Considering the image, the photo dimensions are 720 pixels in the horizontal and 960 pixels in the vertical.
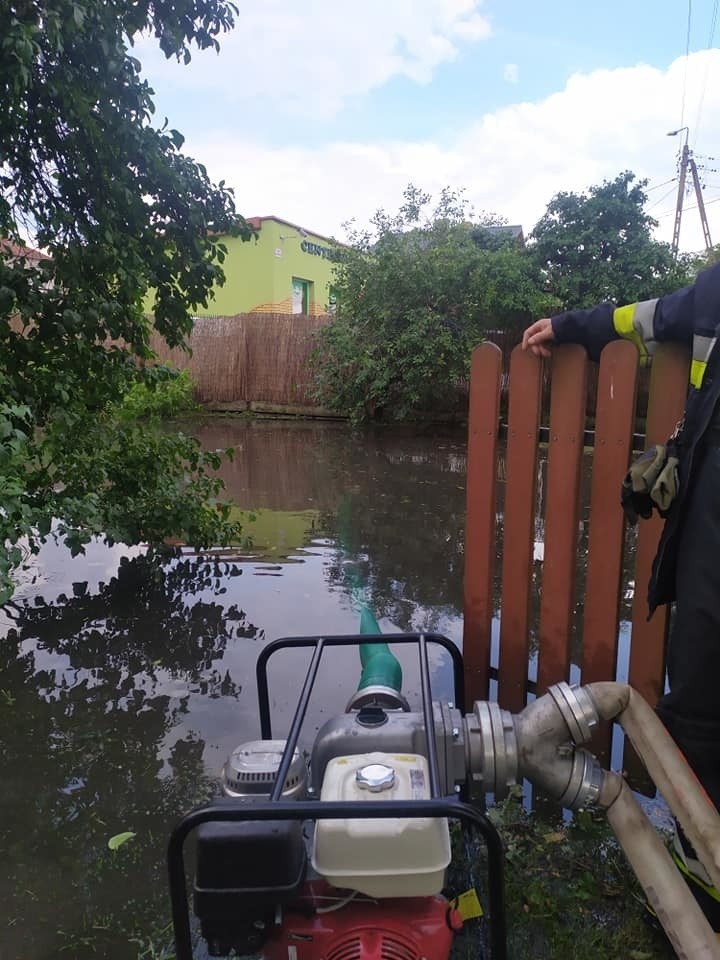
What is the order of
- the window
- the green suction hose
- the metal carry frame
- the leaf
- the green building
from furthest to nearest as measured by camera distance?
the window, the green building, the leaf, the green suction hose, the metal carry frame

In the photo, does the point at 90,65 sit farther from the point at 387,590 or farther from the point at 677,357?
the point at 387,590

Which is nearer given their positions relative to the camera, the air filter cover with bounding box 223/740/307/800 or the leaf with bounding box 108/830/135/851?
the air filter cover with bounding box 223/740/307/800

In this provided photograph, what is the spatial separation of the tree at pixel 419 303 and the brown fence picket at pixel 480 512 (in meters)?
9.61

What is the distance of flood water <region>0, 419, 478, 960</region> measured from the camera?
80.7 inches

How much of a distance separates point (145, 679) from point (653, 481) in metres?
2.51

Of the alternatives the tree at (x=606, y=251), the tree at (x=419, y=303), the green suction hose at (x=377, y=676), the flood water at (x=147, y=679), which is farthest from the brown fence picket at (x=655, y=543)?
the tree at (x=606, y=251)

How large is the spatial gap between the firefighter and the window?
23727 mm

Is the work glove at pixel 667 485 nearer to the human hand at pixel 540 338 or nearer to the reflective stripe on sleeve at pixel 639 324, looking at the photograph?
the reflective stripe on sleeve at pixel 639 324

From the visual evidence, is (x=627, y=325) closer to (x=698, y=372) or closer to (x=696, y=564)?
(x=698, y=372)

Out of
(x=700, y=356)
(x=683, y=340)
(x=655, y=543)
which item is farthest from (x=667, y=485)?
(x=655, y=543)

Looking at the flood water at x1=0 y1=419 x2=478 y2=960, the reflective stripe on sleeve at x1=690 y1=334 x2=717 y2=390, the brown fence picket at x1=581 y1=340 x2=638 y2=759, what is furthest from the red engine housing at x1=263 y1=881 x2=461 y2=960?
the reflective stripe on sleeve at x1=690 y1=334 x2=717 y2=390

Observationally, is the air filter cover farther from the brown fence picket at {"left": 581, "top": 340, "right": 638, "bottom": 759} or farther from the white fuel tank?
the brown fence picket at {"left": 581, "top": 340, "right": 638, "bottom": 759}

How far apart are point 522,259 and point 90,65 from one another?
1048 cm

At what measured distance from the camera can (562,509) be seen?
2.45 m
